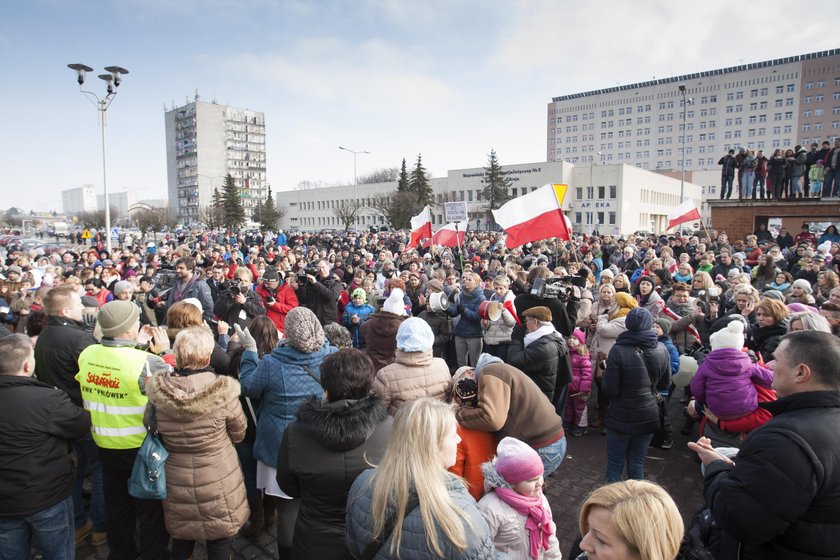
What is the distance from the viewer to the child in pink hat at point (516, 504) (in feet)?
8.32

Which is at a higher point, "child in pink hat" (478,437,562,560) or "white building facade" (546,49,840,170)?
"white building facade" (546,49,840,170)

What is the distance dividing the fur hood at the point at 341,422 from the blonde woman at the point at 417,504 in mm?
382

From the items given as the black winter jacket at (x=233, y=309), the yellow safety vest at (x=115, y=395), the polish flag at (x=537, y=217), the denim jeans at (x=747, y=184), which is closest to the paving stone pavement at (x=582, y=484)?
the yellow safety vest at (x=115, y=395)

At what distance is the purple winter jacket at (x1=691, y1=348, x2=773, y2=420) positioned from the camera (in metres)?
3.83

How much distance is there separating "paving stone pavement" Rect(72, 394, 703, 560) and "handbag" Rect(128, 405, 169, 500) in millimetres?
1133

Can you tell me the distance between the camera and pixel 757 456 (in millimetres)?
2080

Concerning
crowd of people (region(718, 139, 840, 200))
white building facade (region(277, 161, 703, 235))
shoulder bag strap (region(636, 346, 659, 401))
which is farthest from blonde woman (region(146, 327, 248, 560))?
white building facade (region(277, 161, 703, 235))

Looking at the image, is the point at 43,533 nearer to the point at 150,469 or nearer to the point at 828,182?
the point at 150,469

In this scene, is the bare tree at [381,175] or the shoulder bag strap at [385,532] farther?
the bare tree at [381,175]

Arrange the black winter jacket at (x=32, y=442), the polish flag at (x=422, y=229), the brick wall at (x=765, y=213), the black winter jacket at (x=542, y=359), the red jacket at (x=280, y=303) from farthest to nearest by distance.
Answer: the brick wall at (x=765, y=213), the polish flag at (x=422, y=229), the red jacket at (x=280, y=303), the black winter jacket at (x=542, y=359), the black winter jacket at (x=32, y=442)

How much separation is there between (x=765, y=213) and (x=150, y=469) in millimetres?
22232

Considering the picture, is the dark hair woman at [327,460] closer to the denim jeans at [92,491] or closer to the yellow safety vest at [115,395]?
the yellow safety vest at [115,395]

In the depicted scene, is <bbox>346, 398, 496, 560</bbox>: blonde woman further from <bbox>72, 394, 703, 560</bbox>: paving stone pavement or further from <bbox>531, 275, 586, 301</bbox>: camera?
<bbox>531, 275, 586, 301</bbox>: camera

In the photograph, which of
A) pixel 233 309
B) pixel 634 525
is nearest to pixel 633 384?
pixel 634 525
